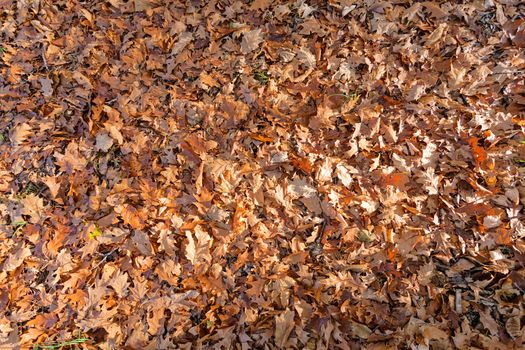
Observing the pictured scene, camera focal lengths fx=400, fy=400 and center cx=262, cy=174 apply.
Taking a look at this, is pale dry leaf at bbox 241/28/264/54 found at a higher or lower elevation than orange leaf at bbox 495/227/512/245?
higher

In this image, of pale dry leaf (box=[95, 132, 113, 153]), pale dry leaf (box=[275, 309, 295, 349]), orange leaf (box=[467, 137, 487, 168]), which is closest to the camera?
pale dry leaf (box=[275, 309, 295, 349])

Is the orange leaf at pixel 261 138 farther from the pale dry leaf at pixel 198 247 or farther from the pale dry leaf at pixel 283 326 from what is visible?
the pale dry leaf at pixel 283 326

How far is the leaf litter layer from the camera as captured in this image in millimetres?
2346

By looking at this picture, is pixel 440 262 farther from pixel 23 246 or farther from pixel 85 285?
pixel 23 246

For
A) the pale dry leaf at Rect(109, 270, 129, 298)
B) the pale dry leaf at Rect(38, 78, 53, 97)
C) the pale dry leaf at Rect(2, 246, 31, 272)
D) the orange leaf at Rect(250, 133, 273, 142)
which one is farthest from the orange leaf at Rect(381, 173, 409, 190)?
the pale dry leaf at Rect(38, 78, 53, 97)

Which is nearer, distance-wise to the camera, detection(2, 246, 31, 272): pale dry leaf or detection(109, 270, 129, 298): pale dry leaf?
detection(109, 270, 129, 298): pale dry leaf

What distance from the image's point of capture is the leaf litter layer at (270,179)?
2.35 m

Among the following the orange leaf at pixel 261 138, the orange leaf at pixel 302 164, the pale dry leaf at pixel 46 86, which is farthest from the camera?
the pale dry leaf at pixel 46 86

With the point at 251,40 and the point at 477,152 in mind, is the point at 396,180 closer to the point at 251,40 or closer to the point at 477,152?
the point at 477,152

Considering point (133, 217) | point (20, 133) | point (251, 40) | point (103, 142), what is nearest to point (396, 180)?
point (251, 40)

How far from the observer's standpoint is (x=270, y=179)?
2.67 metres

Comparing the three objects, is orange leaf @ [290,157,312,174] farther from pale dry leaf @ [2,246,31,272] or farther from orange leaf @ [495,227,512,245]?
pale dry leaf @ [2,246,31,272]

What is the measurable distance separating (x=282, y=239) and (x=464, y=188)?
3.86ft

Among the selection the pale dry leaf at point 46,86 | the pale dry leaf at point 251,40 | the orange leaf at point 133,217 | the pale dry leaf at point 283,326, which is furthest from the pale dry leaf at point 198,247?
the pale dry leaf at point 46,86
